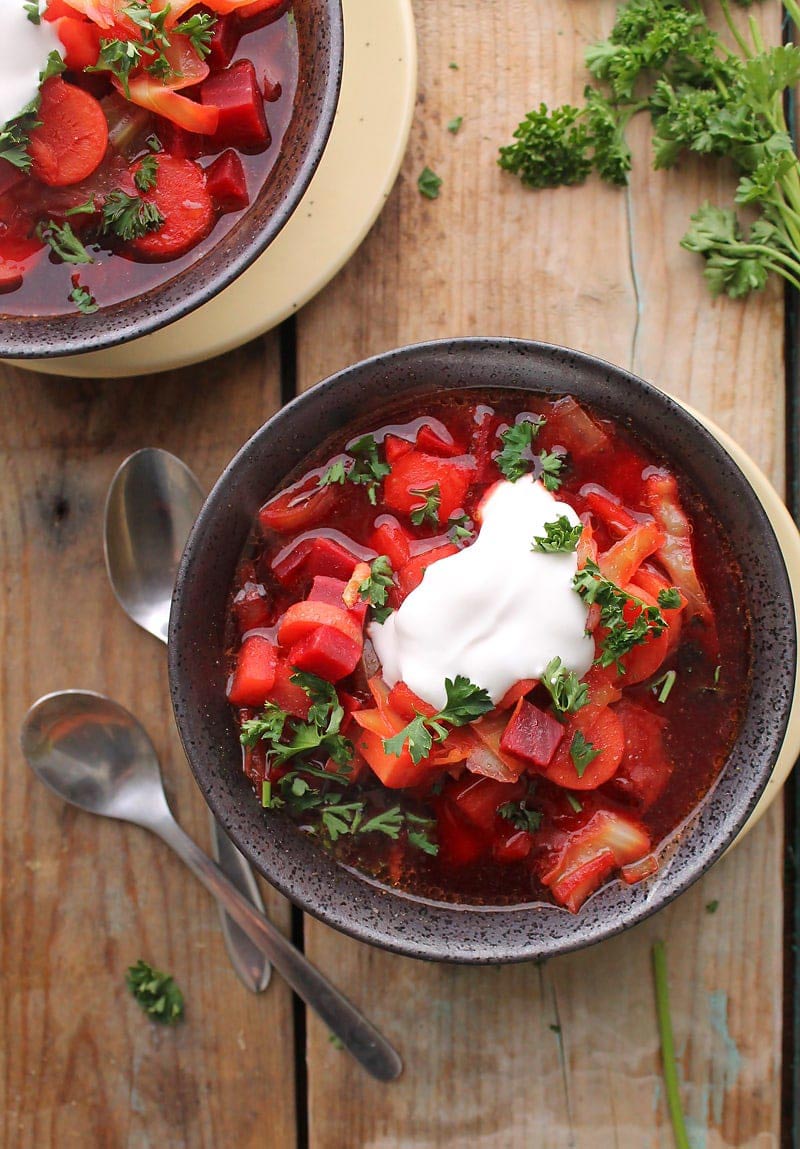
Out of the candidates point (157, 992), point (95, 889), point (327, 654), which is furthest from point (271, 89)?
point (157, 992)

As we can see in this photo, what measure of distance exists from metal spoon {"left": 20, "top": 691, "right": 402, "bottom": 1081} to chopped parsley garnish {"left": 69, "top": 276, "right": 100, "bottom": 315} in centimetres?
92

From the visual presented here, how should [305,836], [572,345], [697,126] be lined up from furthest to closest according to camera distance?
[572,345] → [697,126] → [305,836]

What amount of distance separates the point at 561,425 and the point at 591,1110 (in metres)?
1.66

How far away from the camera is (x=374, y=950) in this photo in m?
2.49

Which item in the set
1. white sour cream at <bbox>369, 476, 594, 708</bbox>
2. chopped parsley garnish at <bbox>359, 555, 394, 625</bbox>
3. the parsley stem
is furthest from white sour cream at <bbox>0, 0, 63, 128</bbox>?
the parsley stem

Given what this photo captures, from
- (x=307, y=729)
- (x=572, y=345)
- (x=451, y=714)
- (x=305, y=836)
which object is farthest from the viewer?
(x=572, y=345)

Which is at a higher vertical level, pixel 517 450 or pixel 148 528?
pixel 517 450

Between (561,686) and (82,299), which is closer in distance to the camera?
(561,686)

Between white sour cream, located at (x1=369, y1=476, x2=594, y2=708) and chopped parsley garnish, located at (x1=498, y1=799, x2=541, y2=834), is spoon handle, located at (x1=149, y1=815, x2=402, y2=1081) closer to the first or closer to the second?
chopped parsley garnish, located at (x1=498, y1=799, x2=541, y2=834)

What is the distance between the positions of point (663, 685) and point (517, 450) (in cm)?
56

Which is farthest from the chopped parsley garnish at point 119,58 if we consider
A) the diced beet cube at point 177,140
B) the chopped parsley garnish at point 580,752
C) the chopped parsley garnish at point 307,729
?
the chopped parsley garnish at point 580,752

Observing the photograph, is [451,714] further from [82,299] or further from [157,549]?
[82,299]

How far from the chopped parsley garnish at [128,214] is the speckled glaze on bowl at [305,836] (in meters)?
0.50

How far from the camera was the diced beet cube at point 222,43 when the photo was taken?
2.11m
